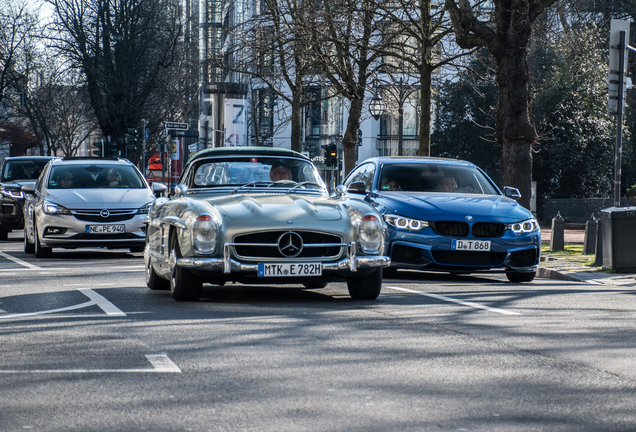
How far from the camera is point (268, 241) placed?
9.12 meters

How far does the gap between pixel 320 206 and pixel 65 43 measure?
37747mm

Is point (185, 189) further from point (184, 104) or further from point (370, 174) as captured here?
point (184, 104)

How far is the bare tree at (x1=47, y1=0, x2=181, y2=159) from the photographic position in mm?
44750

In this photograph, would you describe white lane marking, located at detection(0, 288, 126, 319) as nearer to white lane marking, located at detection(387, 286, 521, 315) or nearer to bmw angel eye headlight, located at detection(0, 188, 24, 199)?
white lane marking, located at detection(387, 286, 521, 315)

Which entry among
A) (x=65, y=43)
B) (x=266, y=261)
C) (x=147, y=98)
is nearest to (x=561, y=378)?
(x=266, y=261)

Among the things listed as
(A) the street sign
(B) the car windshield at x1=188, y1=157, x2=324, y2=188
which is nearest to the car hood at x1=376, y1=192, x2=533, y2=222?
(B) the car windshield at x1=188, y1=157, x2=324, y2=188

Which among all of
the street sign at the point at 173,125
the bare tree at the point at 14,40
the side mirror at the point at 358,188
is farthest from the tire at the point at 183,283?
the bare tree at the point at 14,40

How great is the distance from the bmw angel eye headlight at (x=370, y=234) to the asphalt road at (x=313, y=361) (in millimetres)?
532

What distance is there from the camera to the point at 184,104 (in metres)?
75.0

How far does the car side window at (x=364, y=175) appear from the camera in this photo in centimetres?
1437

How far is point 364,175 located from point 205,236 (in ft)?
20.0

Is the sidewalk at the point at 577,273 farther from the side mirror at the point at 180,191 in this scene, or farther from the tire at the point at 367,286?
the side mirror at the point at 180,191

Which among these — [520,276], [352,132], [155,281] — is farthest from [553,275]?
[352,132]

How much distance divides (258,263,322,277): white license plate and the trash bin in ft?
20.9
